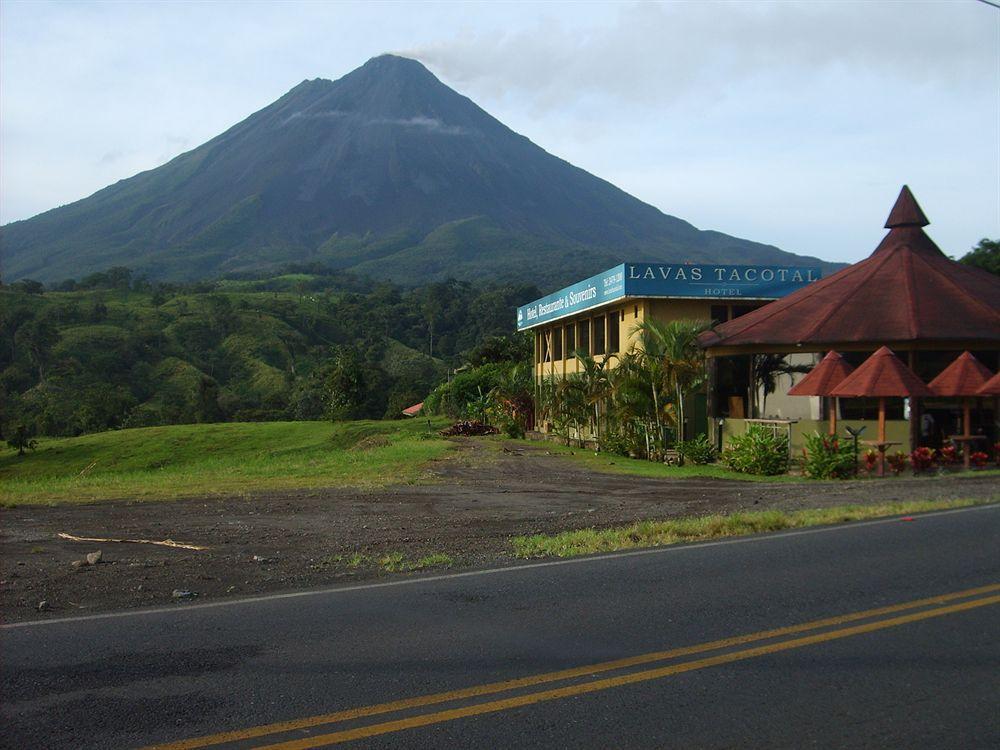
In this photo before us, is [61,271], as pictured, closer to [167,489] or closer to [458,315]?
[458,315]

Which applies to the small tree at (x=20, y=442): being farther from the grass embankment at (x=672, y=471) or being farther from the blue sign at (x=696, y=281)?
the blue sign at (x=696, y=281)

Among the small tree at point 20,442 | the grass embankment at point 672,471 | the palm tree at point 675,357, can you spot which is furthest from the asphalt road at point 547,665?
the small tree at point 20,442

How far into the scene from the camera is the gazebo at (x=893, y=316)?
19.5 m

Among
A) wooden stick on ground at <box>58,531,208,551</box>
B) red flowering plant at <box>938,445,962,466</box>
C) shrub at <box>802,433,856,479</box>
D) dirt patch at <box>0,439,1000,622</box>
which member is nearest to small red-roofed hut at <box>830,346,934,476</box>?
shrub at <box>802,433,856,479</box>

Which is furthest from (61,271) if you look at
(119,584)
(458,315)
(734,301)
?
(119,584)

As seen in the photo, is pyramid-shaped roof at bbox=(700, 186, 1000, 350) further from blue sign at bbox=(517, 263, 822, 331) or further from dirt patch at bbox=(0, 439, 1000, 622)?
dirt patch at bbox=(0, 439, 1000, 622)

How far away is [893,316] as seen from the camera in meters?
20.1

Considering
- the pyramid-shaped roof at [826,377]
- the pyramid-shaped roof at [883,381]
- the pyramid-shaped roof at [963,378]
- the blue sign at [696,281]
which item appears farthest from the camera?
the blue sign at [696,281]

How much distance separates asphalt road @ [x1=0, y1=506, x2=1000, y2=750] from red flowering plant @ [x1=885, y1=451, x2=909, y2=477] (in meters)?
10.4

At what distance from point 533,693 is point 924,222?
21863 millimetres

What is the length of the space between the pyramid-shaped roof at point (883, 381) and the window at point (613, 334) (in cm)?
976

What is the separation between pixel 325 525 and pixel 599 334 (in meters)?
17.8

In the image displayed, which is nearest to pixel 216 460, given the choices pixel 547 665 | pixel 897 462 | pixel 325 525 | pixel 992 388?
pixel 325 525

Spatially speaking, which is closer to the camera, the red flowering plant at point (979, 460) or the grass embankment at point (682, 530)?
the grass embankment at point (682, 530)
